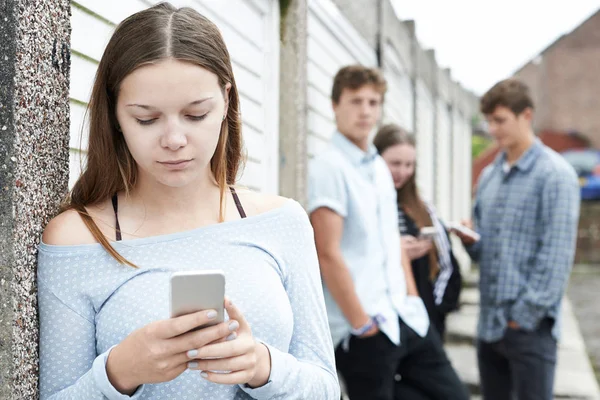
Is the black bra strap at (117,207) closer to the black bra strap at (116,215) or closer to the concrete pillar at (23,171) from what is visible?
the black bra strap at (116,215)

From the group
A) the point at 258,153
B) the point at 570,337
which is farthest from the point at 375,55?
the point at 570,337

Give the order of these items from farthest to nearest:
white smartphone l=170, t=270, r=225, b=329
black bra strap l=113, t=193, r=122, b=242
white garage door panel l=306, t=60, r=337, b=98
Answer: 1. white garage door panel l=306, t=60, r=337, b=98
2. black bra strap l=113, t=193, r=122, b=242
3. white smartphone l=170, t=270, r=225, b=329

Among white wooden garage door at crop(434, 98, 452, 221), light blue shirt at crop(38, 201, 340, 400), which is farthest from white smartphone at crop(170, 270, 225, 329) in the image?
white wooden garage door at crop(434, 98, 452, 221)

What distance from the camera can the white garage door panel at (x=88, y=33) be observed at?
6.98 ft

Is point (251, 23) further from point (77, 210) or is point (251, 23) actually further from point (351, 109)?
point (77, 210)

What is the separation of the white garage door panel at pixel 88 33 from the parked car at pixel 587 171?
19.4m

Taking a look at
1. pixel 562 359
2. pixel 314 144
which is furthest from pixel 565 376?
pixel 314 144

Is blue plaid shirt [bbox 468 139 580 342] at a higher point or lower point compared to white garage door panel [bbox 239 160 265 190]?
lower

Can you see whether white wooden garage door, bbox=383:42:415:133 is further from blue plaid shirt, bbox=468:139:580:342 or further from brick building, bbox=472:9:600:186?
brick building, bbox=472:9:600:186

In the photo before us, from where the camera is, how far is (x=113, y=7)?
239cm

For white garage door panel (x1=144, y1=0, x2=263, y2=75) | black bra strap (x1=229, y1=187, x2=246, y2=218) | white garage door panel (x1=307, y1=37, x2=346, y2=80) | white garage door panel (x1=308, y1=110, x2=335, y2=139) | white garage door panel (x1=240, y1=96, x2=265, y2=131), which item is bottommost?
black bra strap (x1=229, y1=187, x2=246, y2=218)

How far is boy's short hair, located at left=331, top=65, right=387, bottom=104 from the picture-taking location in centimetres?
399

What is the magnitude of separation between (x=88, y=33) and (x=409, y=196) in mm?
2870

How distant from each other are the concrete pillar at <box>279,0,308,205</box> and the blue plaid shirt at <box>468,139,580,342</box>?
1310 millimetres
